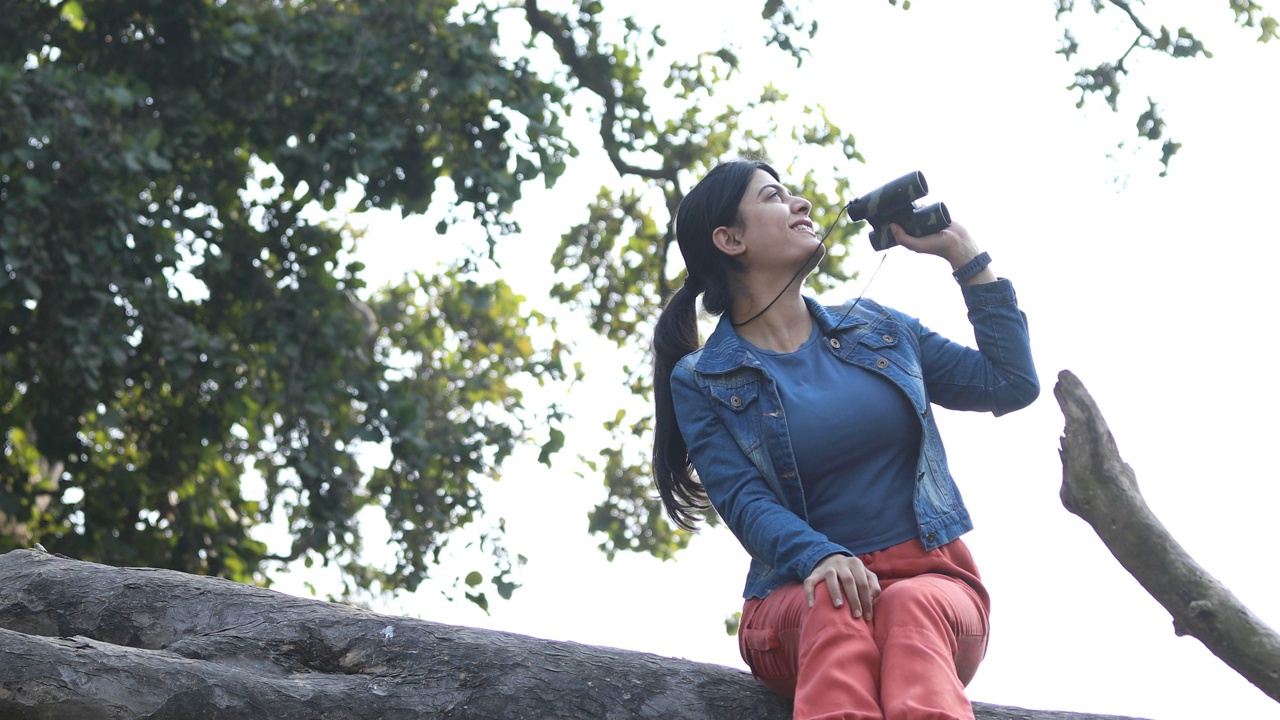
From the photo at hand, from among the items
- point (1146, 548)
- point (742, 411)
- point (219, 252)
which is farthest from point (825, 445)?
point (219, 252)

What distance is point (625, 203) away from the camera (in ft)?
31.3

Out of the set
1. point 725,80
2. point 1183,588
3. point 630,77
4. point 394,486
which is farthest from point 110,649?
point 725,80

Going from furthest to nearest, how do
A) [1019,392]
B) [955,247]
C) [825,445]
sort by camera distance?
[955,247] < [1019,392] < [825,445]

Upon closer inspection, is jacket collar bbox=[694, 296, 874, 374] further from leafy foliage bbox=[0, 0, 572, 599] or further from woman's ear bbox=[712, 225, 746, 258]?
leafy foliage bbox=[0, 0, 572, 599]

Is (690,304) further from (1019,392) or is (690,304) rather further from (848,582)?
(848,582)

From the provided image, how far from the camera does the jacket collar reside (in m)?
3.11

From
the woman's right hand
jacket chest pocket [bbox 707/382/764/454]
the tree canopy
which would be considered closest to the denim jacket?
jacket chest pocket [bbox 707/382/764/454]

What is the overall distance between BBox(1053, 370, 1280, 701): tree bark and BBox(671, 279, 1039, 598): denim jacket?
0.49 feet

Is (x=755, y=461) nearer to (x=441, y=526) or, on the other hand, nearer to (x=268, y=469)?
(x=441, y=526)

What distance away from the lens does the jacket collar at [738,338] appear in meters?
3.11

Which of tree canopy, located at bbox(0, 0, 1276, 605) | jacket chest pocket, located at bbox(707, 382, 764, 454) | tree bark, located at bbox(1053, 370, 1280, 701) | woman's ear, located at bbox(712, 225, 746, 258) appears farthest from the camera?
tree canopy, located at bbox(0, 0, 1276, 605)

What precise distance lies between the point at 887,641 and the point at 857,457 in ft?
1.66

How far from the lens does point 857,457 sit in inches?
118

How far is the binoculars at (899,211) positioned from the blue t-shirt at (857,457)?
0.44 metres
